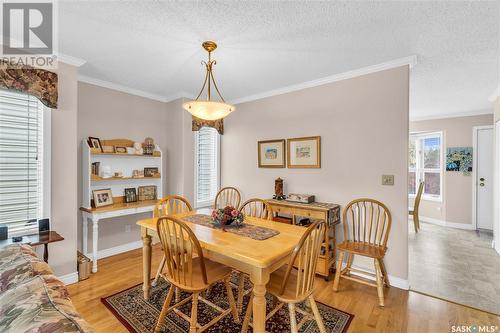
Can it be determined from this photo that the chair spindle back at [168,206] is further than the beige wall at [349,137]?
Yes

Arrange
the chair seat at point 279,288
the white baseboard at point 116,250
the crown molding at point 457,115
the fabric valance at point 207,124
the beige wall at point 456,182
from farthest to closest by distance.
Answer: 1. the beige wall at point 456,182
2. the crown molding at point 457,115
3. the fabric valance at point 207,124
4. the white baseboard at point 116,250
5. the chair seat at point 279,288

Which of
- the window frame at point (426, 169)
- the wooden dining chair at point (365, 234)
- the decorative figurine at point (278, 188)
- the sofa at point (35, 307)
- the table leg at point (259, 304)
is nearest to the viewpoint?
the sofa at point (35, 307)

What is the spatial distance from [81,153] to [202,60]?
6.89 feet

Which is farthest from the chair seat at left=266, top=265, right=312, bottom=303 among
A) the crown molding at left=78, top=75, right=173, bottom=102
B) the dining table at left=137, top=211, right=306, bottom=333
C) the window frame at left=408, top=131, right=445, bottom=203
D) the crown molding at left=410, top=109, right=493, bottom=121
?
the crown molding at left=410, top=109, right=493, bottom=121

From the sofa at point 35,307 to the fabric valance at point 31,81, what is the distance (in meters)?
1.93

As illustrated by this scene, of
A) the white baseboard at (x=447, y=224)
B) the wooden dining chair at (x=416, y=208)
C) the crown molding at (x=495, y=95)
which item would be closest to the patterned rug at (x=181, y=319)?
the wooden dining chair at (x=416, y=208)

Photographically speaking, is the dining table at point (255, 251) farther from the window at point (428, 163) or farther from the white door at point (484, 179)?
the window at point (428, 163)

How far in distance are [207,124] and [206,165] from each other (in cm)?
78

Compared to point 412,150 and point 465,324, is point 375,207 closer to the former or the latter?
point 465,324

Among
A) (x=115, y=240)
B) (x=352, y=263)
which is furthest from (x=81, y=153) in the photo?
(x=352, y=263)

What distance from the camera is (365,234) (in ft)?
9.38

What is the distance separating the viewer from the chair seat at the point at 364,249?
2.42m

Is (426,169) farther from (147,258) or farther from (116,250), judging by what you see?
(116,250)

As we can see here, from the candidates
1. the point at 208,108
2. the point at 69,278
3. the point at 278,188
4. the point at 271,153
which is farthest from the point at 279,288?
the point at 69,278
